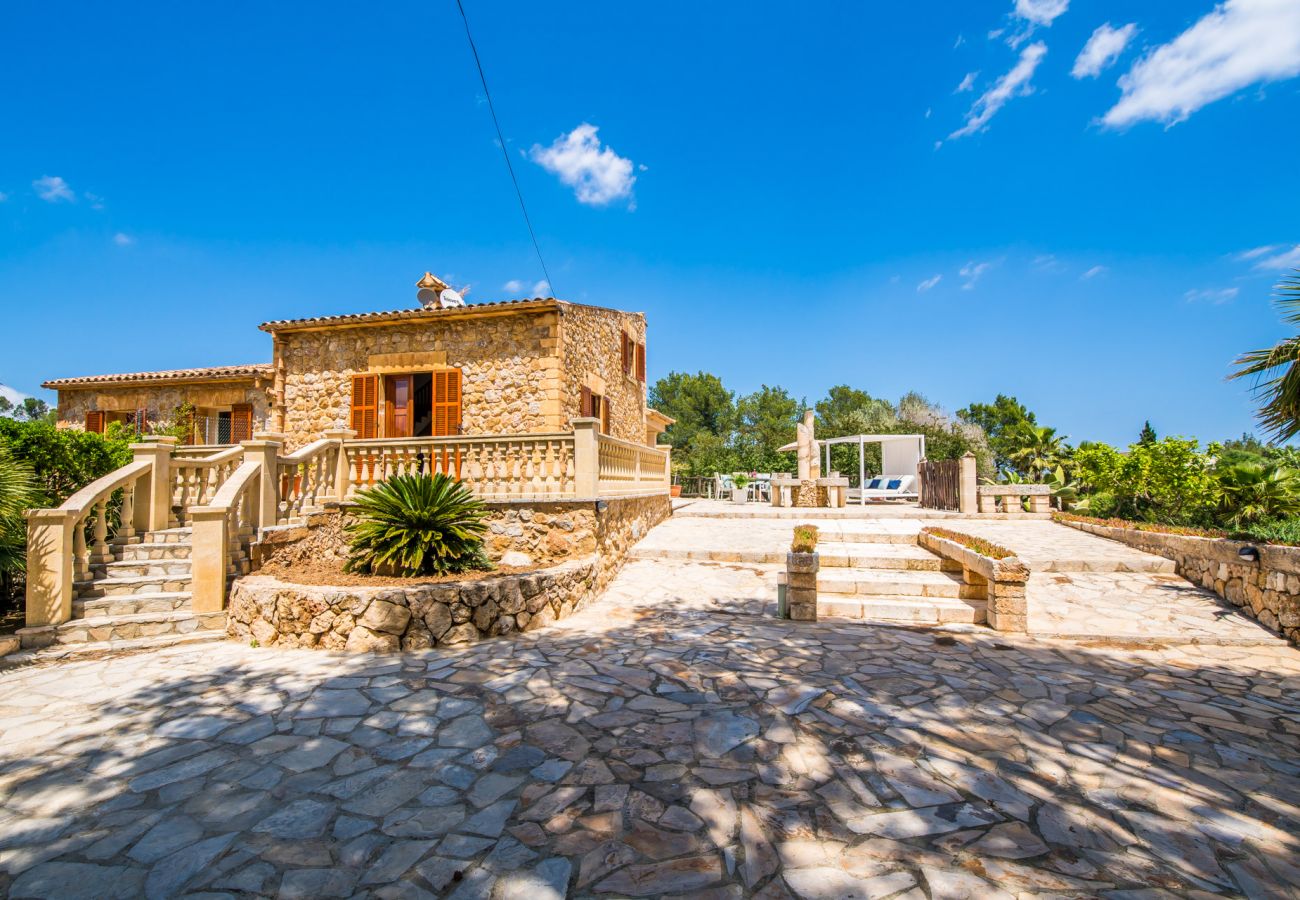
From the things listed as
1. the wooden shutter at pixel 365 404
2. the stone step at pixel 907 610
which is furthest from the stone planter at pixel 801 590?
the wooden shutter at pixel 365 404

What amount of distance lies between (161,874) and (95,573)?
568 cm

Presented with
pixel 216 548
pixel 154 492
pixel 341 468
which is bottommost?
pixel 216 548

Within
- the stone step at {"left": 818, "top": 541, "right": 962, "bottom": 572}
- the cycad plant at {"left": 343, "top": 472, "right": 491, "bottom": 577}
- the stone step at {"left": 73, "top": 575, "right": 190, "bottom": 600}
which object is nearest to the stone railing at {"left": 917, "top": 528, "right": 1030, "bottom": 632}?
the stone step at {"left": 818, "top": 541, "right": 962, "bottom": 572}

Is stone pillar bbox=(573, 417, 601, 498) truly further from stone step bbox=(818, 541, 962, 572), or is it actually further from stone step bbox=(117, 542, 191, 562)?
stone step bbox=(117, 542, 191, 562)

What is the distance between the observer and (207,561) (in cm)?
587

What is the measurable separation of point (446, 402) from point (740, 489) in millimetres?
12452

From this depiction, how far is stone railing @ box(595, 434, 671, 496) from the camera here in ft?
27.4

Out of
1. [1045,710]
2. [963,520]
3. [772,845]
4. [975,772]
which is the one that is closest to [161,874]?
[772,845]

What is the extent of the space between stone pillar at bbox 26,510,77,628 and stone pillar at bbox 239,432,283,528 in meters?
1.65

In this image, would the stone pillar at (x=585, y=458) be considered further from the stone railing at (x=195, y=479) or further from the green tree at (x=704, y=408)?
the green tree at (x=704, y=408)

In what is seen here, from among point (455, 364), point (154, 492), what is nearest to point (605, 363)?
point (455, 364)

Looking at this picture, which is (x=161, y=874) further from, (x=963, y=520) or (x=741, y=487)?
(x=741, y=487)

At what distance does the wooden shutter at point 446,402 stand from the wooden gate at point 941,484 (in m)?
11.6

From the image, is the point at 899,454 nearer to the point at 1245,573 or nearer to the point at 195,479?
the point at 1245,573
